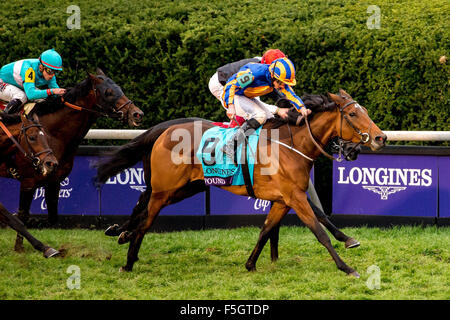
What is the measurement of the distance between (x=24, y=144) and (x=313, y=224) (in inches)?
118

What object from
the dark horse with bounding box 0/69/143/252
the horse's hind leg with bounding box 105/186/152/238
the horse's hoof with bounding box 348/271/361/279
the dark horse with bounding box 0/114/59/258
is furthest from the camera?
the dark horse with bounding box 0/69/143/252

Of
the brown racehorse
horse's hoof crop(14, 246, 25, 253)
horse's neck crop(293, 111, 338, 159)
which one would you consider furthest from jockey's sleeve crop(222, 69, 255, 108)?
horse's hoof crop(14, 246, 25, 253)

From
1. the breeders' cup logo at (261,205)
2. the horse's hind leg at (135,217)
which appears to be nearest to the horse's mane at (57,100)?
the horse's hind leg at (135,217)

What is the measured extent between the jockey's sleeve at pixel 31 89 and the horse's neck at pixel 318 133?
2935 mm

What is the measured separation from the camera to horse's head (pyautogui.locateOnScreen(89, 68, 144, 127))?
8.41 m

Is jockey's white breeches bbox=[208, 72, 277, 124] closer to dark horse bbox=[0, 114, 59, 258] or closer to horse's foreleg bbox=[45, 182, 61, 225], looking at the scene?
dark horse bbox=[0, 114, 59, 258]

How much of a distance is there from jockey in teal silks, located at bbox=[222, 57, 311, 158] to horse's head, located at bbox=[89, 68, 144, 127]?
53.1 inches

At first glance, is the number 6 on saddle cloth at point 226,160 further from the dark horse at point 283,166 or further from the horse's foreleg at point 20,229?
the horse's foreleg at point 20,229

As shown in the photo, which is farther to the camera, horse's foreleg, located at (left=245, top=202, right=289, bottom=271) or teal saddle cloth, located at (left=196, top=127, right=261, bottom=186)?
horse's foreleg, located at (left=245, top=202, right=289, bottom=271)

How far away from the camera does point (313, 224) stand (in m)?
6.88

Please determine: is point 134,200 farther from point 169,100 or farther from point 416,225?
point 416,225

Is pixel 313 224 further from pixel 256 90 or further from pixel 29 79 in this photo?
pixel 29 79

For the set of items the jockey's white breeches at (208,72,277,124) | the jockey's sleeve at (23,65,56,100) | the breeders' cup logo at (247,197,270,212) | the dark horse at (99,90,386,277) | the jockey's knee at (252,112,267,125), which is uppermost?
the jockey's sleeve at (23,65,56,100)

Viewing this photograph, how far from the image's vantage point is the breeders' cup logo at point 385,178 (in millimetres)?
8969
